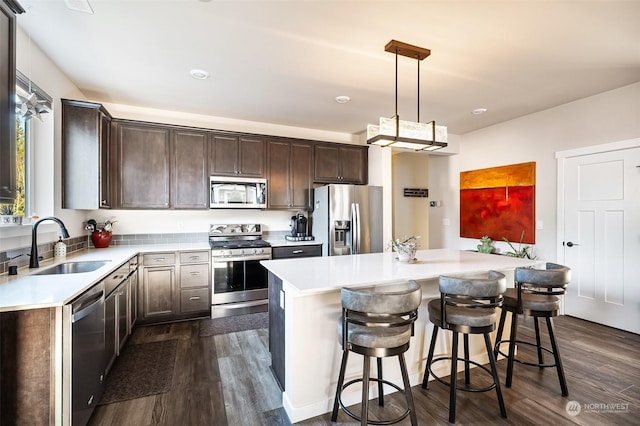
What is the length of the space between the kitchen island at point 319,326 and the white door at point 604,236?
2.10 meters

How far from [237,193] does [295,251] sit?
3.79 feet

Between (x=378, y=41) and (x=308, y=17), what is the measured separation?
0.61m

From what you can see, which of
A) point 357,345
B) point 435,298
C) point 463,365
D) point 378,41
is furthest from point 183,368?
point 378,41

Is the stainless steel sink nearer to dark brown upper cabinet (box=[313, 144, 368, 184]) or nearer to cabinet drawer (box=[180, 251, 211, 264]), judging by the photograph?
cabinet drawer (box=[180, 251, 211, 264])

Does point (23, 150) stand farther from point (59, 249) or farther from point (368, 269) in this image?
point (368, 269)

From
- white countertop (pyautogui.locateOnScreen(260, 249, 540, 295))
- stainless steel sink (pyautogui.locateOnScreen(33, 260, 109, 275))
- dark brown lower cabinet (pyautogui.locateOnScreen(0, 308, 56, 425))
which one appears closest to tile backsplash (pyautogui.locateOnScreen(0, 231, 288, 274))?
stainless steel sink (pyautogui.locateOnScreen(33, 260, 109, 275))

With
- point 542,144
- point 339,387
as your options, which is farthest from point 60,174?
point 542,144

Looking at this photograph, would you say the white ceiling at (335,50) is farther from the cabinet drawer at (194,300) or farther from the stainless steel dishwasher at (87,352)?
the cabinet drawer at (194,300)

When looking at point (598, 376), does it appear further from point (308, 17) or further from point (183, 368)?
point (308, 17)

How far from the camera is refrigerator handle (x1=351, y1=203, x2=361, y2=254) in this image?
14.1 ft

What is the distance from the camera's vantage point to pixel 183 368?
2572 millimetres

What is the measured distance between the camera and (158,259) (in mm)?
3549

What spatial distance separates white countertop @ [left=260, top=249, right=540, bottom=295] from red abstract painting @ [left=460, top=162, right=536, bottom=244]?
1951 mm

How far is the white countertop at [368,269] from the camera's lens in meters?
1.84
